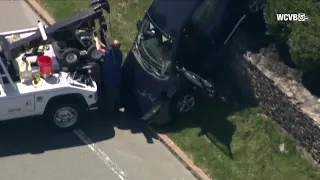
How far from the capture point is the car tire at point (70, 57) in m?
15.8

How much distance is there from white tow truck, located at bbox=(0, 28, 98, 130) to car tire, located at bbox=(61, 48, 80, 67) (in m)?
0.19

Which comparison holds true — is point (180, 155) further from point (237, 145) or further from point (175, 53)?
point (175, 53)

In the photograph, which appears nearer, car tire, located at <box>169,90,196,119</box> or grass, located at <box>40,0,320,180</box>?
grass, located at <box>40,0,320,180</box>

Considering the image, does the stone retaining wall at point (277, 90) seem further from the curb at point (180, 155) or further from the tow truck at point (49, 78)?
the tow truck at point (49, 78)

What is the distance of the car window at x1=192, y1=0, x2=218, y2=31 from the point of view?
1633cm

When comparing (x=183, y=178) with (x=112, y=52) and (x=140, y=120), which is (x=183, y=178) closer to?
(x=140, y=120)

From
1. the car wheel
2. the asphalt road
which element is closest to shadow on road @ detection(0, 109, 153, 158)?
the asphalt road

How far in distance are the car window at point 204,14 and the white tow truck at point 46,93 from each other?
2.58 m

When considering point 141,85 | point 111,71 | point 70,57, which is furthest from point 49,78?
point 141,85

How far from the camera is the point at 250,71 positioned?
54.3 feet

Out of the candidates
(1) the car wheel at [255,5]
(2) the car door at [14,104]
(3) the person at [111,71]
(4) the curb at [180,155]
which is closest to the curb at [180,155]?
(4) the curb at [180,155]

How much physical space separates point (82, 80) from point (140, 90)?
1298 mm

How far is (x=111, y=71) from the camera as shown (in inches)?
629

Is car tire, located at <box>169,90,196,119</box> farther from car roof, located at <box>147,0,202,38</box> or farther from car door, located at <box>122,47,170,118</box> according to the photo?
car roof, located at <box>147,0,202,38</box>
